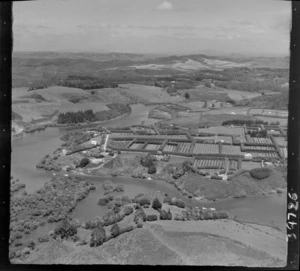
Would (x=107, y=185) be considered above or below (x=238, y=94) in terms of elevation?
below

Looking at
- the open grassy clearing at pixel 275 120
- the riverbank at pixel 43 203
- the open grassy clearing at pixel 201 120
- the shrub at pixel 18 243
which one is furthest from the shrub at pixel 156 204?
the open grassy clearing at pixel 275 120

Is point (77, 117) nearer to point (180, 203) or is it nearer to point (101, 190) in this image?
point (101, 190)

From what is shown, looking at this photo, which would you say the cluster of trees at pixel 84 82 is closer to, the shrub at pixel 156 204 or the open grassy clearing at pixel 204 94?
the open grassy clearing at pixel 204 94

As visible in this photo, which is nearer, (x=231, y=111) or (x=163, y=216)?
(x=163, y=216)

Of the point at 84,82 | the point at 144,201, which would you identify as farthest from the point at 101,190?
the point at 84,82

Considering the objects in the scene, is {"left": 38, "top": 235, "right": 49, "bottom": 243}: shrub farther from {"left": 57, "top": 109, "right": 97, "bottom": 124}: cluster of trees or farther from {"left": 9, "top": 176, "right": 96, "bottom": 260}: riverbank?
{"left": 57, "top": 109, "right": 97, "bottom": 124}: cluster of trees
